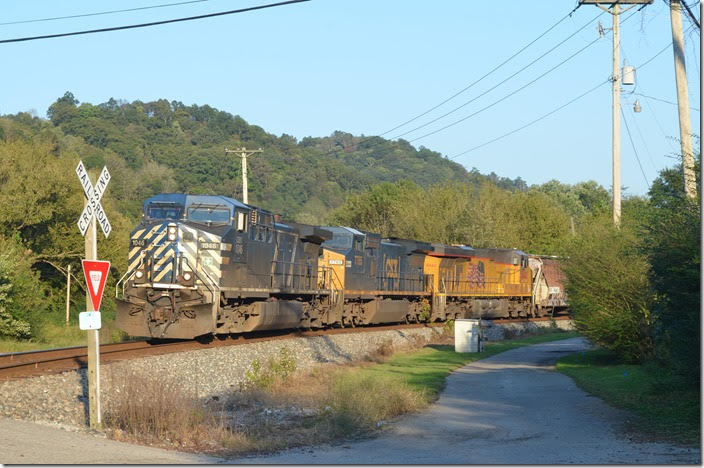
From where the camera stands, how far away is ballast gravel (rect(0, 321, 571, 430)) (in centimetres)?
1298

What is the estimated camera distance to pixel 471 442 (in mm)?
12109

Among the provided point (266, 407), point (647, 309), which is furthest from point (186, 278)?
point (647, 309)

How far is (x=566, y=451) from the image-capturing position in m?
11.0

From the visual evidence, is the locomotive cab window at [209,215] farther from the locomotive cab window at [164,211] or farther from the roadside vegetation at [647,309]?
the roadside vegetation at [647,309]

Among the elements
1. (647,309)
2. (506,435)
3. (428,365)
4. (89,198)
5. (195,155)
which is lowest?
(428,365)

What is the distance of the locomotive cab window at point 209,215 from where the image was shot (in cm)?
2189

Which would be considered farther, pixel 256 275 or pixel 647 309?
pixel 256 275

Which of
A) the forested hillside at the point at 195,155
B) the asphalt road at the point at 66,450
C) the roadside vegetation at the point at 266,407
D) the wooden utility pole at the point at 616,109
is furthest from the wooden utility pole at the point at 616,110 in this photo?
the forested hillside at the point at 195,155

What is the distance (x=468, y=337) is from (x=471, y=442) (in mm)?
16353

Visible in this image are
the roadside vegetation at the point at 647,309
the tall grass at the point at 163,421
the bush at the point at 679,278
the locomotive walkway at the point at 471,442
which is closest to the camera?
the locomotive walkway at the point at 471,442

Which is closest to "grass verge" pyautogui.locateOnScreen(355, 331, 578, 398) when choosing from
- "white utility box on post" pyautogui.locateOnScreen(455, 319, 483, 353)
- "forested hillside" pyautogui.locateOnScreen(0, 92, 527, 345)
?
"white utility box on post" pyautogui.locateOnScreen(455, 319, 483, 353)

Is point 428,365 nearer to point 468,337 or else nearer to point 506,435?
point 468,337

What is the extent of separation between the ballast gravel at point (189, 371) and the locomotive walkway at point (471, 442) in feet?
5.18

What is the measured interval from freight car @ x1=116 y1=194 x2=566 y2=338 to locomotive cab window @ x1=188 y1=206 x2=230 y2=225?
0.03m
